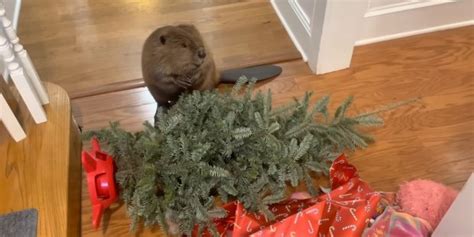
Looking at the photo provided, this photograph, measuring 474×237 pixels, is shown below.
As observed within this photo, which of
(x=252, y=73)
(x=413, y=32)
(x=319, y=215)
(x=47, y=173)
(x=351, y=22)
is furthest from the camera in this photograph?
(x=413, y=32)

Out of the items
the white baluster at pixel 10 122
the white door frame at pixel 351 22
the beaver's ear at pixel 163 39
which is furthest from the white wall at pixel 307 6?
the white baluster at pixel 10 122

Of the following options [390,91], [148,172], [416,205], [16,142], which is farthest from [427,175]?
[16,142]

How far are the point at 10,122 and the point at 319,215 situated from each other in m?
0.86

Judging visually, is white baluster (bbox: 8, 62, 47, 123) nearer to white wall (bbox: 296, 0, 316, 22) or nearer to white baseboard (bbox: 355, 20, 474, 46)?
white wall (bbox: 296, 0, 316, 22)

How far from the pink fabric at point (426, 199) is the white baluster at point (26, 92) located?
3.43 feet

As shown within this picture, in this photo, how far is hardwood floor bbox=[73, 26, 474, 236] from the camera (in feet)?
4.41

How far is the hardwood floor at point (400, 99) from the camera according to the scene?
134 cm

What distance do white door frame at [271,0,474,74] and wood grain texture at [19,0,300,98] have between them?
112mm

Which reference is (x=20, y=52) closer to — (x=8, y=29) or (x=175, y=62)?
(x=8, y=29)

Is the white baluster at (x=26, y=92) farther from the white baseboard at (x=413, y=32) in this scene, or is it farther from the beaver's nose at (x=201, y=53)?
the white baseboard at (x=413, y=32)

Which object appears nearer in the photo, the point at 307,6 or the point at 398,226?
the point at 398,226

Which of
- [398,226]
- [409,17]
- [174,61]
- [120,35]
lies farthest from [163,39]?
[409,17]

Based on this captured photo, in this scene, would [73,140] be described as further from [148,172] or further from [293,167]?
[293,167]

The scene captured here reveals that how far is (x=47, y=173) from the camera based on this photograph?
1.21 m
